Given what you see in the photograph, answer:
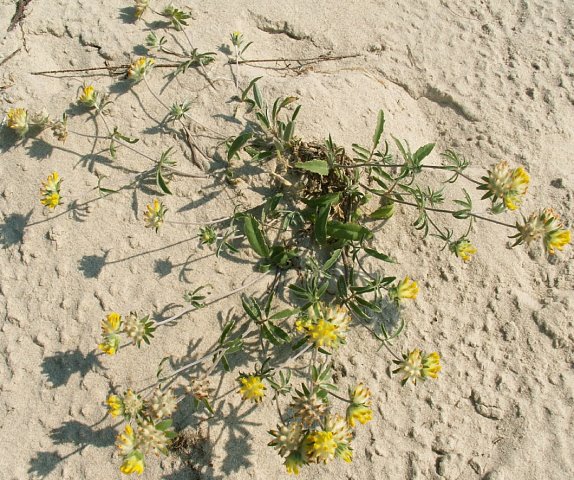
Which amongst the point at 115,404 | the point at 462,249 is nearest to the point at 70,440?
the point at 115,404

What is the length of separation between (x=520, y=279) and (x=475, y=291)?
1.01ft

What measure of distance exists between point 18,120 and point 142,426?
205 cm

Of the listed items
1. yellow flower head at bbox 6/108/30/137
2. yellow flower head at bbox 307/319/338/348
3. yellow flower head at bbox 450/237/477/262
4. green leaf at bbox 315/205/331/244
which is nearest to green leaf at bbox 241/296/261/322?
yellow flower head at bbox 307/319/338/348

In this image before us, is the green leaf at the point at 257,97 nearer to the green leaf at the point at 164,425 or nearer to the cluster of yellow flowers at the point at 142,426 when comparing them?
the cluster of yellow flowers at the point at 142,426

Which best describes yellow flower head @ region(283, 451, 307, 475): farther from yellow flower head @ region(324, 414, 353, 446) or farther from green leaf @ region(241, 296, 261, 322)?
green leaf @ region(241, 296, 261, 322)

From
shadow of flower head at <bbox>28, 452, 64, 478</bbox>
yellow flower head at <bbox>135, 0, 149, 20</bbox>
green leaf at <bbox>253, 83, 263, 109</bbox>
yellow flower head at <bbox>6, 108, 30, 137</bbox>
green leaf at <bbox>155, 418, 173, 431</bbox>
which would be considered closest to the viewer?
green leaf at <bbox>155, 418, 173, 431</bbox>

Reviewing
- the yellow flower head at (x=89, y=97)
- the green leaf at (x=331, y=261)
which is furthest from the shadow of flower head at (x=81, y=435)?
the yellow flower head at (x=89, y=97)

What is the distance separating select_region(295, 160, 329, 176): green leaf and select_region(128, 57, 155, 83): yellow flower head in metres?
1.26

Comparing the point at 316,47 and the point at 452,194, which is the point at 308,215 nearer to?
the point at 452,194

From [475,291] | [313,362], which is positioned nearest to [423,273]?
[475,291]

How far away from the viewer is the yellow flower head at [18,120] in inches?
130

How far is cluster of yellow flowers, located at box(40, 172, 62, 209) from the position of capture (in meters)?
3.09

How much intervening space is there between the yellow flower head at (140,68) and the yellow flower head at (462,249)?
2.27 metres

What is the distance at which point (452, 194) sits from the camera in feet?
11.5
